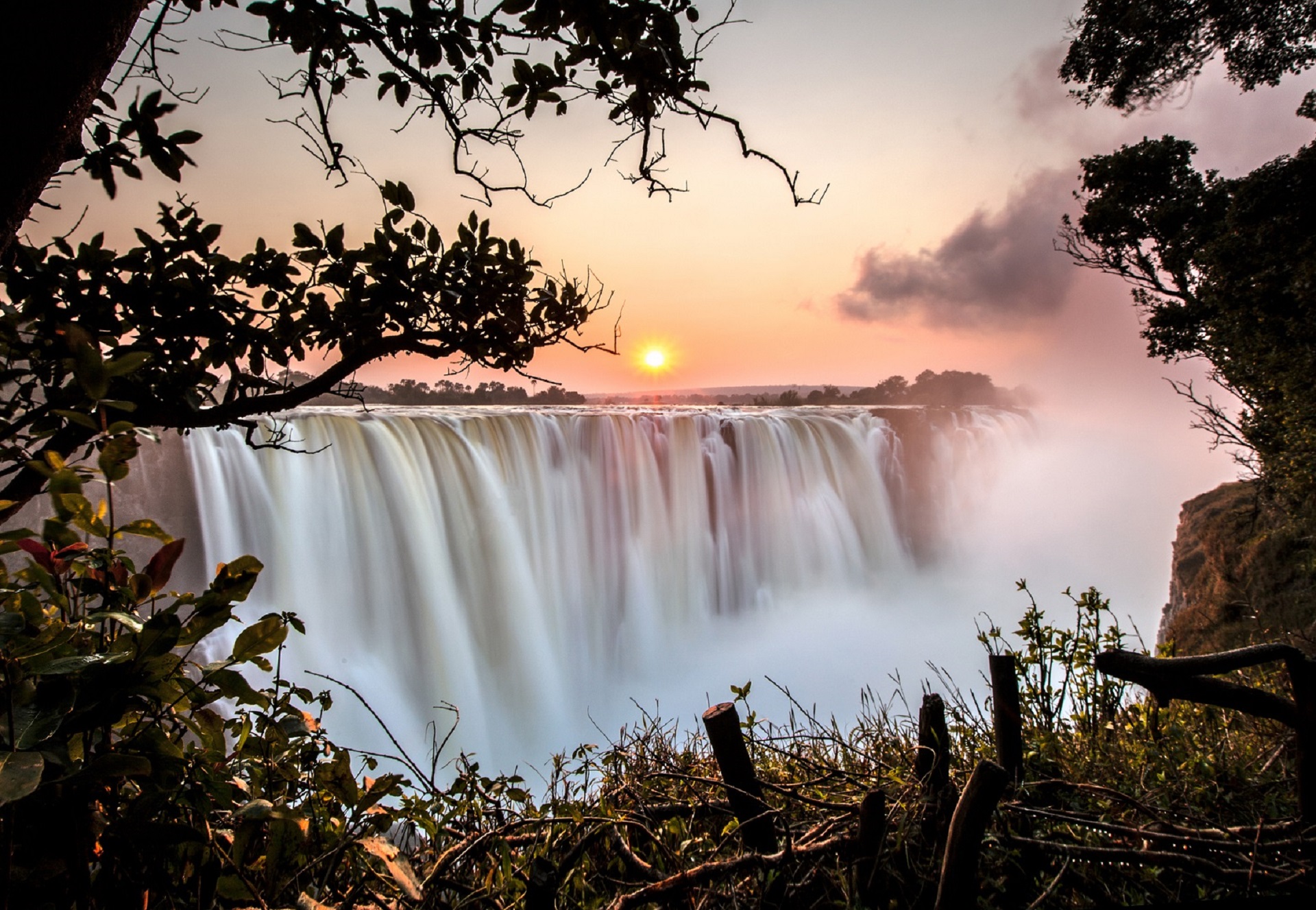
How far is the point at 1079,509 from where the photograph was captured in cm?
2266

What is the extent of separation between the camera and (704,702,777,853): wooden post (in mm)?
1615

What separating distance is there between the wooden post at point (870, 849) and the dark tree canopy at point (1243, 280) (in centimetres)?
935

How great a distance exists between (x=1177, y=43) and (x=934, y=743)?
14.1 meters

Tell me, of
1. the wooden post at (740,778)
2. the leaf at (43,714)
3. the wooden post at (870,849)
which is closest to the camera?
the leaf at (43,714)

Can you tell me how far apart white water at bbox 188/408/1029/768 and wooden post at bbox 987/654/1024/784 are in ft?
29.2

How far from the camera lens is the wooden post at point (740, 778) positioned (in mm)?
1615

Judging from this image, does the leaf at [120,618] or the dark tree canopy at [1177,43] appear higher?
the dark tree canopy at [1177,43]

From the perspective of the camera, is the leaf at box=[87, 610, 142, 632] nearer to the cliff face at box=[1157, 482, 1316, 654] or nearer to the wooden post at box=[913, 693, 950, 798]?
the wooden post at box=[913, 693, 950, 798]

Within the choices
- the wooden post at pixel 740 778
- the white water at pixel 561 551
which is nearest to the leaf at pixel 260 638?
the wooden post at pixel 740 778

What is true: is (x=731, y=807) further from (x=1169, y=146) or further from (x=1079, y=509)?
(x=1079, y=509)

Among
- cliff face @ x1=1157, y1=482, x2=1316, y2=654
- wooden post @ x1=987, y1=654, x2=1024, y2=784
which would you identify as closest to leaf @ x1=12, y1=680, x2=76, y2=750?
wooden post @ x1=987, y1=654, x2=1024, y2=784

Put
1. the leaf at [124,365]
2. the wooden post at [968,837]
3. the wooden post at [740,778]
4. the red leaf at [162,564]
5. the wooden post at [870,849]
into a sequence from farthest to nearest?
1. the wooden post at [740,778]
2. the wooden post at [870,849]
3. the wooden post at [968,837]
4. the red leaf at [162,564]
5. the leaf at [124,365]

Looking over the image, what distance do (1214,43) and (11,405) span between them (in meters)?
15.5

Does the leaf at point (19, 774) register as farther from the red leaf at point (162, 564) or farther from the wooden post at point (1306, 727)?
the wooden post at point (1306, 727)
